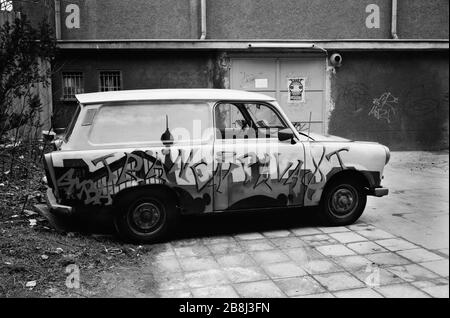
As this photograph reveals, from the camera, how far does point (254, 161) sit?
19.5ft

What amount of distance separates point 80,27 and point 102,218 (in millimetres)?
7620

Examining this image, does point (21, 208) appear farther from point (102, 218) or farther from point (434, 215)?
point (434, 215)

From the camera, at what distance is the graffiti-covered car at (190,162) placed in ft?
18.0

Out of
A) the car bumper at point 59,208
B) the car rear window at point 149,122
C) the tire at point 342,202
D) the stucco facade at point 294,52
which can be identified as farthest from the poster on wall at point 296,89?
the car bumper at point 59,208

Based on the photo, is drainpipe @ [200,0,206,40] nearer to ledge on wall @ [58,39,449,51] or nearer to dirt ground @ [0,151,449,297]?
ledge on wall @ [58,39,449,51]

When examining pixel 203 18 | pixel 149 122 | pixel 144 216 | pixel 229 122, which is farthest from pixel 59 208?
pixel 203 18

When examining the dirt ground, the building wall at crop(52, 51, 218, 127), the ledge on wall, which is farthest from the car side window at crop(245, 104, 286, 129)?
the building wall at crop(52, 51, 218, 127)

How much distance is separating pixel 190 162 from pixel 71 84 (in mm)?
7766

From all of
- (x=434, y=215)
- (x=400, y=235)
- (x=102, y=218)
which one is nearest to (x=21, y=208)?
(x=102, y=218)

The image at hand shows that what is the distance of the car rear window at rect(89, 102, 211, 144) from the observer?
18.4 ft

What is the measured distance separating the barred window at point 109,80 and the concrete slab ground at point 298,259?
22.4 ft

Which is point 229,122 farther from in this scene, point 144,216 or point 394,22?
point 394,22
